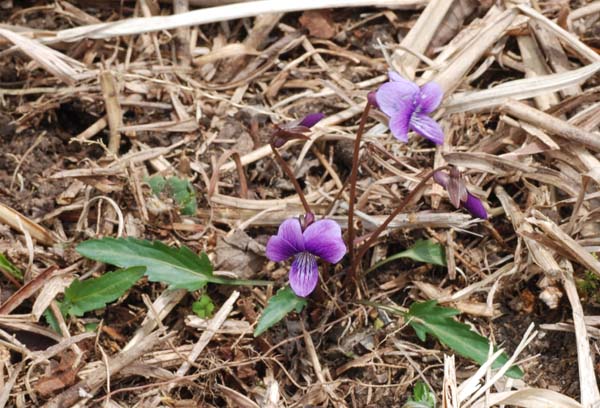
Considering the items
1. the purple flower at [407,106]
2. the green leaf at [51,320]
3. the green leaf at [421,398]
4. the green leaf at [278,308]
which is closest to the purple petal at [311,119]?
the purple flower at [407,106]

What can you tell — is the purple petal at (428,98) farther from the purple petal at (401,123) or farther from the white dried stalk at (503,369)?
the white dried stalk at (503,369)

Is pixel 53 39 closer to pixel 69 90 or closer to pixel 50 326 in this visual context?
pixel 69 90

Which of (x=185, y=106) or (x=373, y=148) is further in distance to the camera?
(x=185, y=106)

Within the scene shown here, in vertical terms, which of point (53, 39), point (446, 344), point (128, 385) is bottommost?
point (128, 385)

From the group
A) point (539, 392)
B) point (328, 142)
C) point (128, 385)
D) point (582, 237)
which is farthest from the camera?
point (328, 142)

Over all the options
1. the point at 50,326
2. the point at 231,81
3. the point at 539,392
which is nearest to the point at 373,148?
the point at 231,81

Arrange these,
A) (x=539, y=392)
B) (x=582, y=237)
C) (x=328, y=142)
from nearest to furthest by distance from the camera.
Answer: (x=539, y=392)
(x=582, y=237)
(x=328, y=142)

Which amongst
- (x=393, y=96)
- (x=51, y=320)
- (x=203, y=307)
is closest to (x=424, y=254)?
(x=393, y=96)
